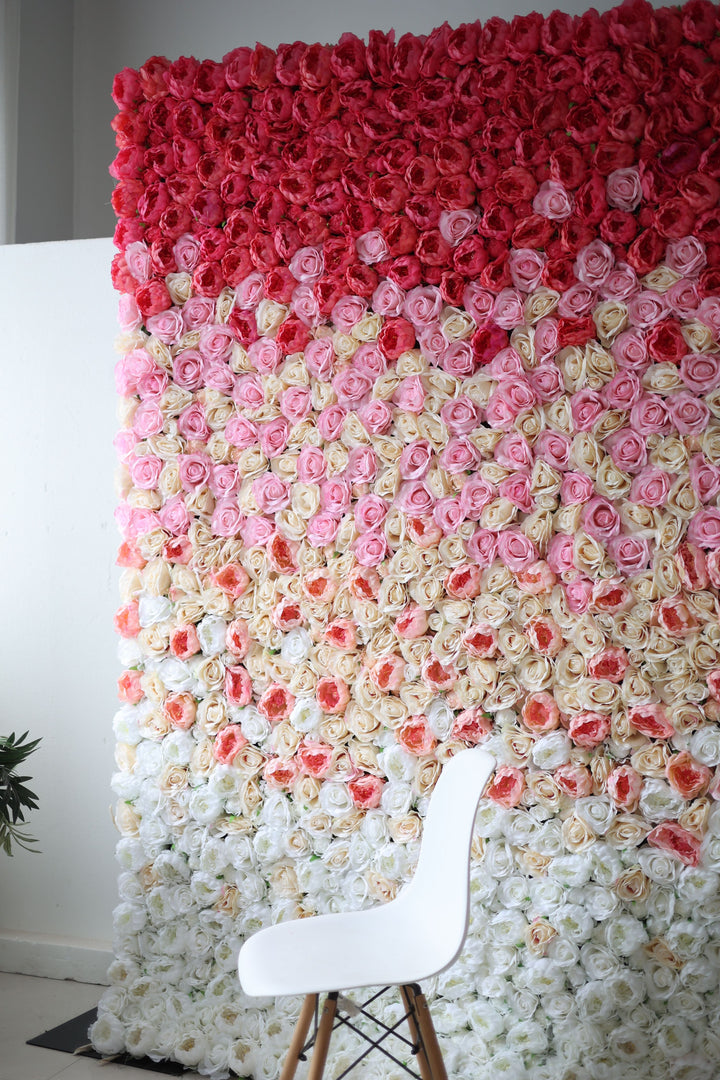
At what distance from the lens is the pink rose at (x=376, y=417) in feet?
7.06

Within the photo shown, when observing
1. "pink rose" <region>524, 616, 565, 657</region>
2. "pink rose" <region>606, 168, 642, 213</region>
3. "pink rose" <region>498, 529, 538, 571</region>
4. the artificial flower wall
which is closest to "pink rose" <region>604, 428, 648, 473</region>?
the artificial flower wall

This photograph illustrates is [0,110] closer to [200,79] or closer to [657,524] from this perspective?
[200,79]

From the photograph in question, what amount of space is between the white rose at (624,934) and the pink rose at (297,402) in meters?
1.32

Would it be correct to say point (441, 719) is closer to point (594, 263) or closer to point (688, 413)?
point (688, 413)

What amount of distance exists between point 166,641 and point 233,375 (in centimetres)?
68

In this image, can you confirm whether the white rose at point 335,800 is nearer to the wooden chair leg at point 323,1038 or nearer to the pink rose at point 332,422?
the wooden chair leg at point 323,1038

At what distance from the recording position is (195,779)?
2293 mm

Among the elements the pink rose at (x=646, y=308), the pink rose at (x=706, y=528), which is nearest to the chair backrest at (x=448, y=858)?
the pink rose at (x=706, y=528)

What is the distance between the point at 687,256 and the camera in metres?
1.97

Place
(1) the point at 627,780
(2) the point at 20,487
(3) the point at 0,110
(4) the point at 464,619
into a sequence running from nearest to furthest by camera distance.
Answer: (1) the point at 627,780
(4) the point at 464,619
(2) the point at 20,487
(3) the point at 0,110

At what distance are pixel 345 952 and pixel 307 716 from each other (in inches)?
23.5

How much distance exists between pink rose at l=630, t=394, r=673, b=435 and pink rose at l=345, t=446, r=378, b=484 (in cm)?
59

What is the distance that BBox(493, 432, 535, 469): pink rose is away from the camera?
2.06 meters

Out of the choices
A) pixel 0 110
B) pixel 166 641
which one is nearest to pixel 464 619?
→ pixel 166 641
